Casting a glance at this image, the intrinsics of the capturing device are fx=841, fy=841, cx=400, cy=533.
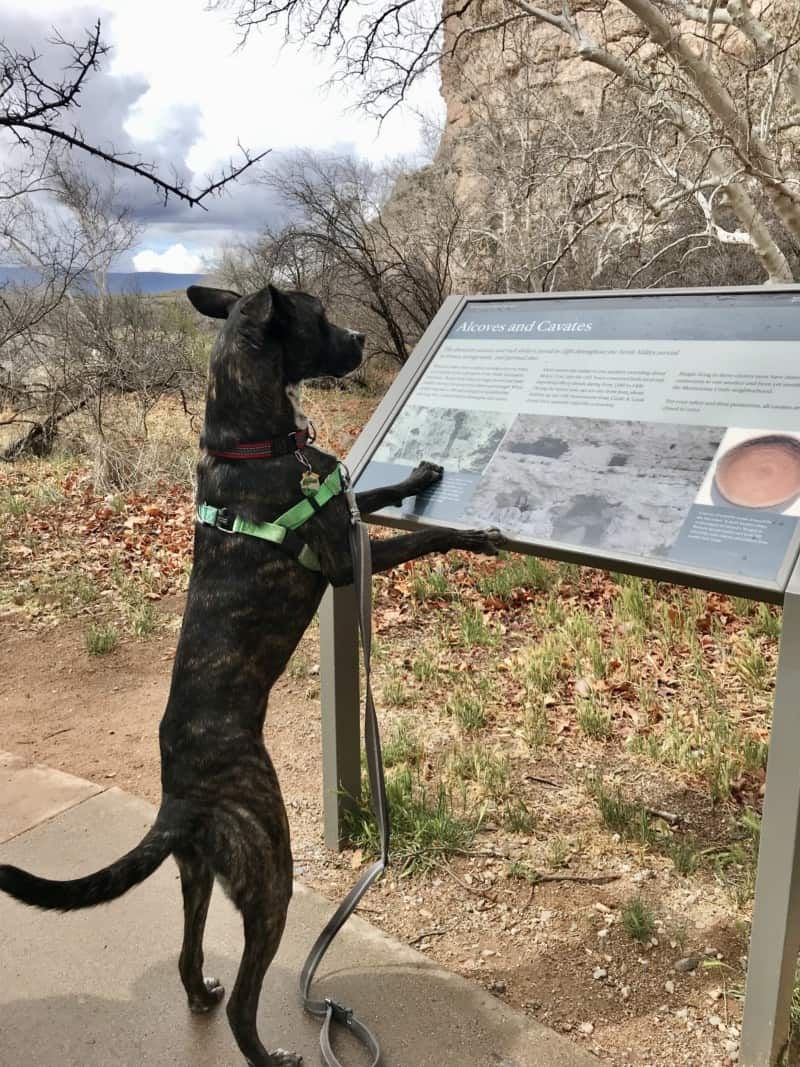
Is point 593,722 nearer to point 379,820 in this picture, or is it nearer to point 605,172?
point 379,820

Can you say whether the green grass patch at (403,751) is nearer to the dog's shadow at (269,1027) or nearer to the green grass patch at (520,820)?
the green grass patch at (520,820)

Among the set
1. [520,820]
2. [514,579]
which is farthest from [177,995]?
[514,579]

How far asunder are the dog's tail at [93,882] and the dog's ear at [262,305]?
1373mm

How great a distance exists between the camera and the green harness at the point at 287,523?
236 centimetres

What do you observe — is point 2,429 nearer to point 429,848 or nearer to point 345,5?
point 345,5

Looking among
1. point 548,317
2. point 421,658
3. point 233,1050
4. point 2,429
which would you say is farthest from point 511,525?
point 2,429

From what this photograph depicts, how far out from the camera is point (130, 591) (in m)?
6.53

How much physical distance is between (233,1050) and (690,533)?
1.94m

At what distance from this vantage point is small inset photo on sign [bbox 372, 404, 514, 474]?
294 centimetres

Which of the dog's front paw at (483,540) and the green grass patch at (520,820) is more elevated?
the dog's front paw at (483,540)

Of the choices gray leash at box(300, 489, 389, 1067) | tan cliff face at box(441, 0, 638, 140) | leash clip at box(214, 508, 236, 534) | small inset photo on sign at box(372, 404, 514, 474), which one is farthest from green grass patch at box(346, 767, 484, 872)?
tan cliff face at box(441, 0, 638, 140)

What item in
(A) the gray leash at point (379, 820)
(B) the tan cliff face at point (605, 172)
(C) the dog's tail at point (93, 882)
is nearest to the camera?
(C) the dog's tail at point (93, 882)

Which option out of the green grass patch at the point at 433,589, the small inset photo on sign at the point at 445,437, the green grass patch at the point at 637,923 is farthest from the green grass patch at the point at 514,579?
the green grass patch at the point at 637,923

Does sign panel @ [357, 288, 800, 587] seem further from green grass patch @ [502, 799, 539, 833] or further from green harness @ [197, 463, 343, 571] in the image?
green grass patch @ [502, 799, 539, 833]
